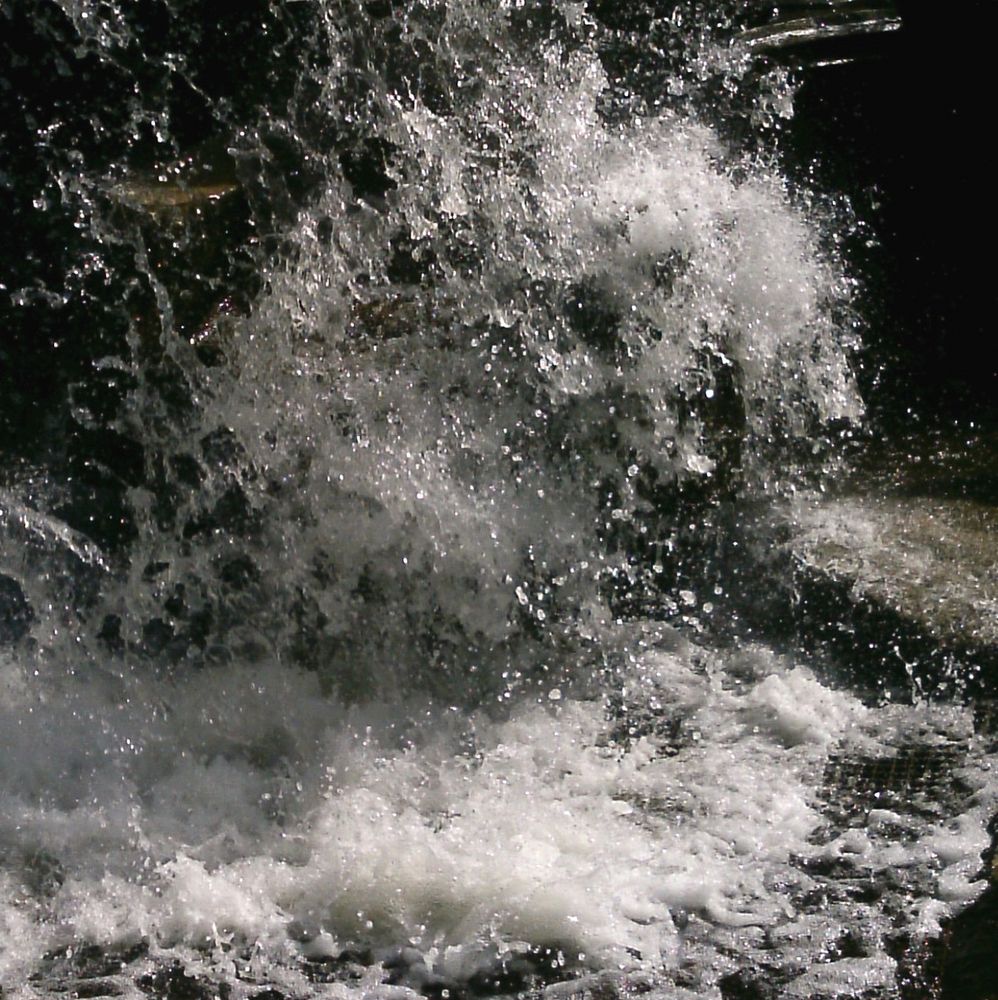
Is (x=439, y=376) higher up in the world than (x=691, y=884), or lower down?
higher up

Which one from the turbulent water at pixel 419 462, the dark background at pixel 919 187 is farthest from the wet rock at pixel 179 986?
the dark background at pixel 919 187

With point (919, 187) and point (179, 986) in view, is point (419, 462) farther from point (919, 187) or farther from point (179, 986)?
point (919, 187)

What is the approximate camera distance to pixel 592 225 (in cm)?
404

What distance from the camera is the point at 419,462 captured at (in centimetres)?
376

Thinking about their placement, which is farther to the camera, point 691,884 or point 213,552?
point 213,552

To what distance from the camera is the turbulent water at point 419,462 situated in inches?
124

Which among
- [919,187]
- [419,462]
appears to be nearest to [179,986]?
[419,462]

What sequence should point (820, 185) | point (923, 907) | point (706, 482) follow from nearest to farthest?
point (923, 907) → point (706, 482) → point (820, 185)

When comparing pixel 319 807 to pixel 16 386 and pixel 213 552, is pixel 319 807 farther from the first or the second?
A: pixel 16 386

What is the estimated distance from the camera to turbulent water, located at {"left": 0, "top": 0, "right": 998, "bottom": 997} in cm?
316

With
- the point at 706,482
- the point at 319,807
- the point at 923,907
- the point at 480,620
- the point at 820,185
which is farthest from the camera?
the point at 820,185

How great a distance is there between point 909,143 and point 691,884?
2900 mm

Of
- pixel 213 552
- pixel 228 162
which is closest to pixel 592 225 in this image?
pixel 228 162

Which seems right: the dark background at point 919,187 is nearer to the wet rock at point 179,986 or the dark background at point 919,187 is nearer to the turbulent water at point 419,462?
the turbulent water at point 419,462
